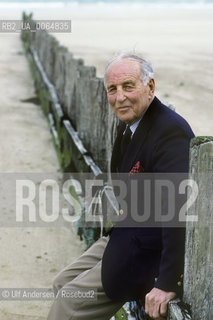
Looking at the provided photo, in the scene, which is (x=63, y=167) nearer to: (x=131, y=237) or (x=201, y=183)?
(x=131, y=237)

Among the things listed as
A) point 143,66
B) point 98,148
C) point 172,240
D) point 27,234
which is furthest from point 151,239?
point 27,234

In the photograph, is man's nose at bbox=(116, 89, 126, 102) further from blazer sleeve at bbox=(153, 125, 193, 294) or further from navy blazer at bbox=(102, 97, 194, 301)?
blazer sleeve at bbox=(153, 125, 193, 294)

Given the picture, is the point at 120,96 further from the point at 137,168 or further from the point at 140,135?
the point at 137,168

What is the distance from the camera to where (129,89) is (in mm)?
2334

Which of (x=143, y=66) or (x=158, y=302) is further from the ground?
(x=143, y=66)

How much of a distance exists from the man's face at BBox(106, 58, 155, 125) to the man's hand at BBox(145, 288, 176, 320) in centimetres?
81

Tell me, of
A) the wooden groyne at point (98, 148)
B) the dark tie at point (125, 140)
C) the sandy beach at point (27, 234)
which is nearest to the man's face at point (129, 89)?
the dark tie at point (125, 140)

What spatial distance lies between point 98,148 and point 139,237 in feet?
5.82

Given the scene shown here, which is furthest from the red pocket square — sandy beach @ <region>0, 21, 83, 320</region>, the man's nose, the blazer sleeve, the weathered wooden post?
sandy beach @ <region>0, 21, 83, 320</region>

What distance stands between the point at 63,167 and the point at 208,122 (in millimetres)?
A: 2676

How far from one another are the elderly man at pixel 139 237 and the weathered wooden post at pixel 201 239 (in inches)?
4.5

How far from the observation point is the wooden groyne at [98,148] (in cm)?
180

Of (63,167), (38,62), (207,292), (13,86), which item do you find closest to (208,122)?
(63,167)

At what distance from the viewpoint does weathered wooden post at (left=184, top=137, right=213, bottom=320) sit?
5.78 feet
